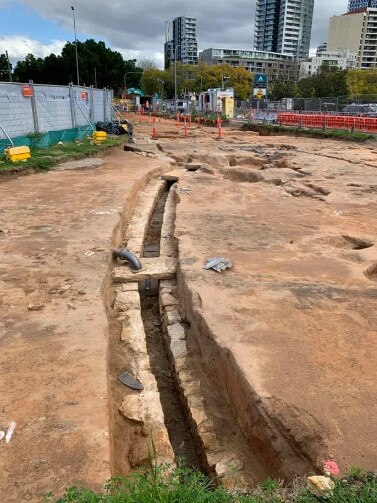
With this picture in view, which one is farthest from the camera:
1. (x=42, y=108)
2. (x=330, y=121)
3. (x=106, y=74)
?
(x=106, y=74)

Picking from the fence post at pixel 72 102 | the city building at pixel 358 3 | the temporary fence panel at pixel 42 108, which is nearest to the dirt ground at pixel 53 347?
the temporary fence panel at pixel 42 108

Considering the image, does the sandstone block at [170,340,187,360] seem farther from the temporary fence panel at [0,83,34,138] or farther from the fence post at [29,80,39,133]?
the fence post at [29,80,39,133]

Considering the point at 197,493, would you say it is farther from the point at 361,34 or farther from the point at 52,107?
the point at 361,34

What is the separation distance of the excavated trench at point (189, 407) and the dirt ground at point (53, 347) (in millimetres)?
324

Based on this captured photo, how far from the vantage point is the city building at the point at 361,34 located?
12594 cm

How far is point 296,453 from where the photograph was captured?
2.96 meters

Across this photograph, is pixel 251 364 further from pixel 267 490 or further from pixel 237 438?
pixel 267 490

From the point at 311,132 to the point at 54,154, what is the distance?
54.9ft

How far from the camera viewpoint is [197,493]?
2061 millimetres

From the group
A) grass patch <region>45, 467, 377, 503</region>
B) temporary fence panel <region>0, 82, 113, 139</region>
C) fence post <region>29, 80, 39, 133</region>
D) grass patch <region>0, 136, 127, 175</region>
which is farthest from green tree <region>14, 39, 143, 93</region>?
grass patch <region>45, 467, 377, 503</region>

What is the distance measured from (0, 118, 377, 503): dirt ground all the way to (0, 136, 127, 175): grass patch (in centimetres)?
174

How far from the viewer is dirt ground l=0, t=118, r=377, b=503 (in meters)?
2.77

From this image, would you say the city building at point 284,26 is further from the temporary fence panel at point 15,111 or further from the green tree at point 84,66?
the temporary fence panel at point 15,111

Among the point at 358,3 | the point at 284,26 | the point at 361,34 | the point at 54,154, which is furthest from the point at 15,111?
the point at 358,3
